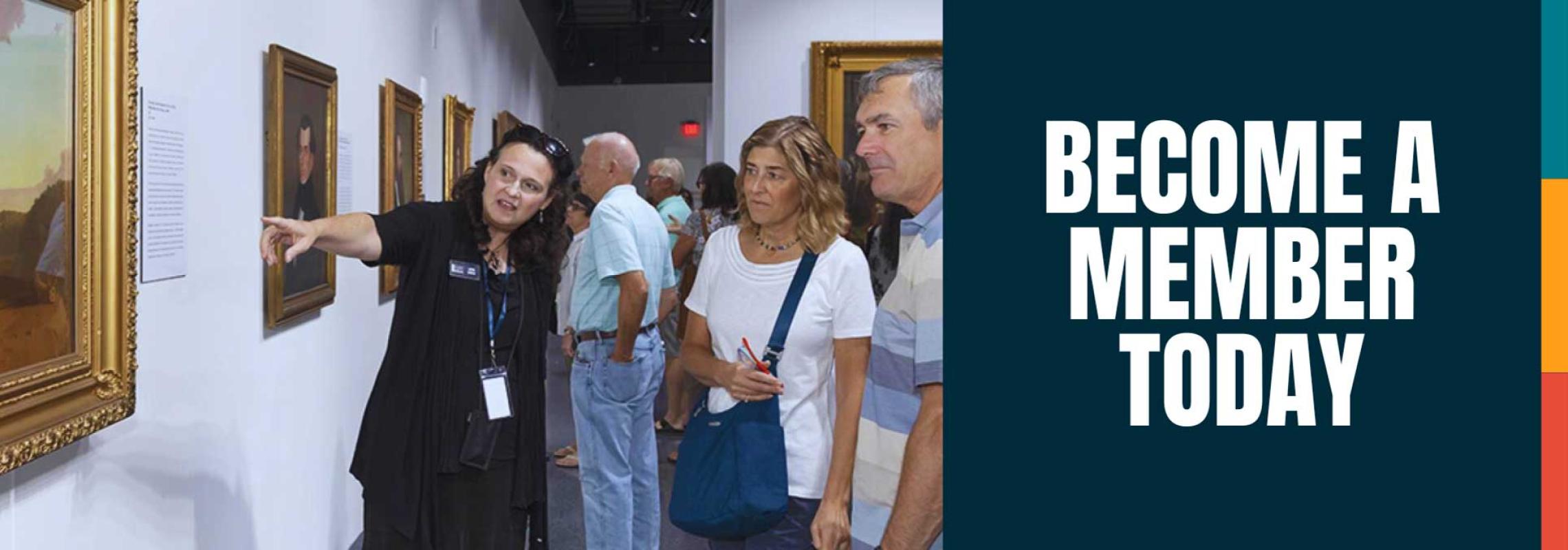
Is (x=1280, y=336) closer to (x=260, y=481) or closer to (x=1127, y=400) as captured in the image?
(x=1127, y=400)

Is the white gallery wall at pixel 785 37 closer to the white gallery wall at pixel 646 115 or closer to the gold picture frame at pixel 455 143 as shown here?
the gold picture frame at pixel 455 143

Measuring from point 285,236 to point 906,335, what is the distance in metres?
1.40

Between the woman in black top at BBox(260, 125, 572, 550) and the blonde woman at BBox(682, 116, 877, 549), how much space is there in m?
0.55

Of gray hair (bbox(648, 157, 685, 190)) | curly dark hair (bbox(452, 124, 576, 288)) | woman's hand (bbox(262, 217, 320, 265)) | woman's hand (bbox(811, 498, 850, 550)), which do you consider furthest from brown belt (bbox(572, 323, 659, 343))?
gray hair (bbox(648, 157, 685, 190))

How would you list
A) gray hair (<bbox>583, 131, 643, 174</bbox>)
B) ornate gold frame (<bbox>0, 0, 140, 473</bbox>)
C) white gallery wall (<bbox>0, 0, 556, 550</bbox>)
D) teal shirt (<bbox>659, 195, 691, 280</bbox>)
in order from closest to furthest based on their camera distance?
ornate gold frame (<bbox>0, 0, 140, 473</bbox>)
white gallery wall (<bbox>0, 0, 556, 550</bbox>)
gray hair (<bbox>583, 131, 643, 174</bbox>)
teal shirt (<bbox>659, 195, 691, 280</bbox>)

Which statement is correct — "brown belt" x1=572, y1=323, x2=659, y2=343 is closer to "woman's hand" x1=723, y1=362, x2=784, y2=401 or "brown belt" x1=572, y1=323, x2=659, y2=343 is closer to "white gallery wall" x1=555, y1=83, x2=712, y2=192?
"woman's hand" x1=723, y1=362, x2=784, y2=401

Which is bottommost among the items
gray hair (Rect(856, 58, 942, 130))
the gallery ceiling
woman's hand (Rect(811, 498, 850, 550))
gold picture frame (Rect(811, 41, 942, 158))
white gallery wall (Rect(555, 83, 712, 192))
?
woman's hand (Rect(811, 498, 850, 550))

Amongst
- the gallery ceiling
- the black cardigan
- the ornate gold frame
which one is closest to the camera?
the ornate gold frame

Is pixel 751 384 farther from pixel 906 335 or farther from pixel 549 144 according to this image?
pixel 549 144

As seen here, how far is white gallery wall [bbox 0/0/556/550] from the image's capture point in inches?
105

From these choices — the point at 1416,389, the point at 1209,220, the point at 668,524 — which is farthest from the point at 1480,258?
the point at 668,524

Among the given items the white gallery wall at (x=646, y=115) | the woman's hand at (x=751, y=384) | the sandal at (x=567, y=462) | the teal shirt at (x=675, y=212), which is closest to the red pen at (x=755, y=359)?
the woman's hand at (x=751, y=384)

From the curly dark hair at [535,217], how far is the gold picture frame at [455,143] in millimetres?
3441

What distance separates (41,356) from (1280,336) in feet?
6.50
